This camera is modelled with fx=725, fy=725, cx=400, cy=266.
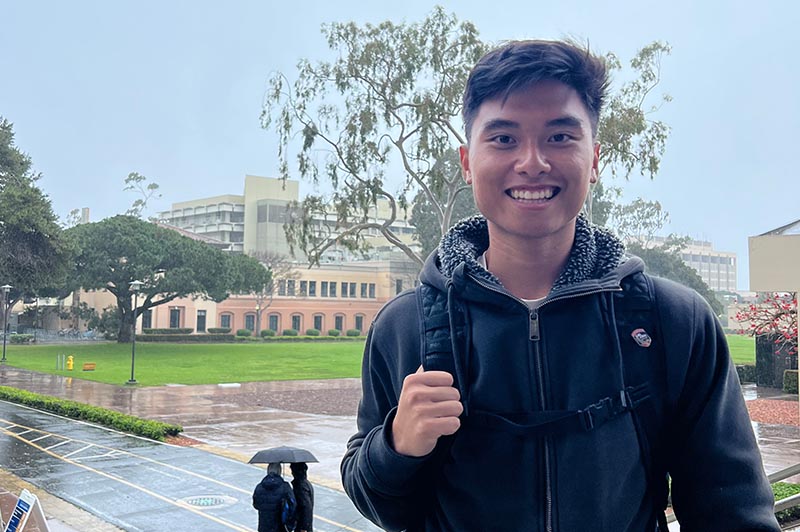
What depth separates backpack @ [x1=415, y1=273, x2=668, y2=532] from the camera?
1.29 metres

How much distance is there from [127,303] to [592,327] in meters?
46.7

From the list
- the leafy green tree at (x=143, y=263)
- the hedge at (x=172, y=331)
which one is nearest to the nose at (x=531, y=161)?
the leafy green tree at (x=143, y=263)

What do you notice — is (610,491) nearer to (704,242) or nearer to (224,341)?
(224,341)

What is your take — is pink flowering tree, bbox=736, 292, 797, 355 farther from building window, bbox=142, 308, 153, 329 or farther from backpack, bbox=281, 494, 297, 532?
building window, bbox=142, 308, 153, 329

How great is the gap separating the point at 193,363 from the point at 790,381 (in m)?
24.8

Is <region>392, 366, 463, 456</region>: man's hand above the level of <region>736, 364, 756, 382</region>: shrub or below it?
above

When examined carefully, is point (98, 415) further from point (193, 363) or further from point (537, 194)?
point (193, 363)

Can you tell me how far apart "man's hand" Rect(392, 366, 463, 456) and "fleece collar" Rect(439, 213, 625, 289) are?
0.25 meters

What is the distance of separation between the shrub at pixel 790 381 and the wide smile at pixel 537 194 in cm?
2331

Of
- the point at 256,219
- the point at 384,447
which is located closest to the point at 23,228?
the point at 384,447

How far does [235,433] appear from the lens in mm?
14523

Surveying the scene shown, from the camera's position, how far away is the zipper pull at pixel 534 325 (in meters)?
1.36

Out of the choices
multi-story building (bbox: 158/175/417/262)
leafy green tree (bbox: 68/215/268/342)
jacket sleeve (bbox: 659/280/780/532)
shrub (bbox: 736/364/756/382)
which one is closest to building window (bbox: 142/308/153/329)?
leafy green tree (bbox: 68/215/268/342)

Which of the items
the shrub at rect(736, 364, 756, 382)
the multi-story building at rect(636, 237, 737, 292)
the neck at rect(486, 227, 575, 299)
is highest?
the multi-story building at rect(636, 237, 737, 292)
